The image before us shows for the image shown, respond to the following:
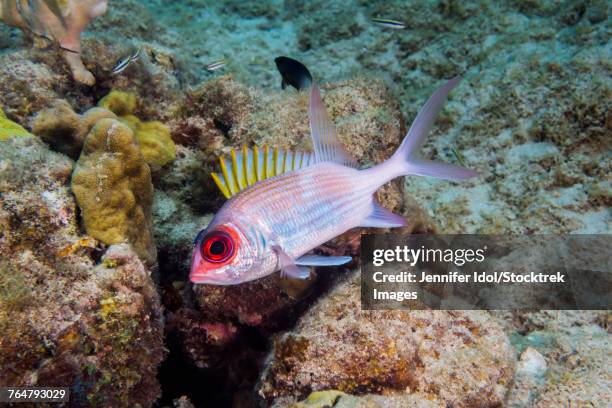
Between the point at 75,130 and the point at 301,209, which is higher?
the point at 301,209

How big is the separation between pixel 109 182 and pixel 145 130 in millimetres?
1871

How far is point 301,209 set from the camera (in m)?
2.20

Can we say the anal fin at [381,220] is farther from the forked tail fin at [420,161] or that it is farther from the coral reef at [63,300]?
the coral reef at [63,300]

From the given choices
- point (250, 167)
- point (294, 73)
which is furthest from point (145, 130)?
point (250, 167)

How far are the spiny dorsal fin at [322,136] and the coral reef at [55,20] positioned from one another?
3.43m

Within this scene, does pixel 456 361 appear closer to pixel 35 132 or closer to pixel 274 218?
pixel 274 218

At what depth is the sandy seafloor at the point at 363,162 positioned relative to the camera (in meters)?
2.37

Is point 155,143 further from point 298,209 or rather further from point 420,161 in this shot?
point 420,161

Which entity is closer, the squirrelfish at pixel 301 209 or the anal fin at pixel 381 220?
the squirrelfish at pixel 301 209

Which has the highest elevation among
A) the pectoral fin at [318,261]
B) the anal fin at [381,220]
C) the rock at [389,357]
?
the anal fin at [381,220]

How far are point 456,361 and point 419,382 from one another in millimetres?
355

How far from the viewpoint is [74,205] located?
2615mm

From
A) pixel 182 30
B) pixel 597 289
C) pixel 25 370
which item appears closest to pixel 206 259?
pixel 25 370

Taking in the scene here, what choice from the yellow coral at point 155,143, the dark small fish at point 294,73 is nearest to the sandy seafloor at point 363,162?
the yellow coral at point 155,143
